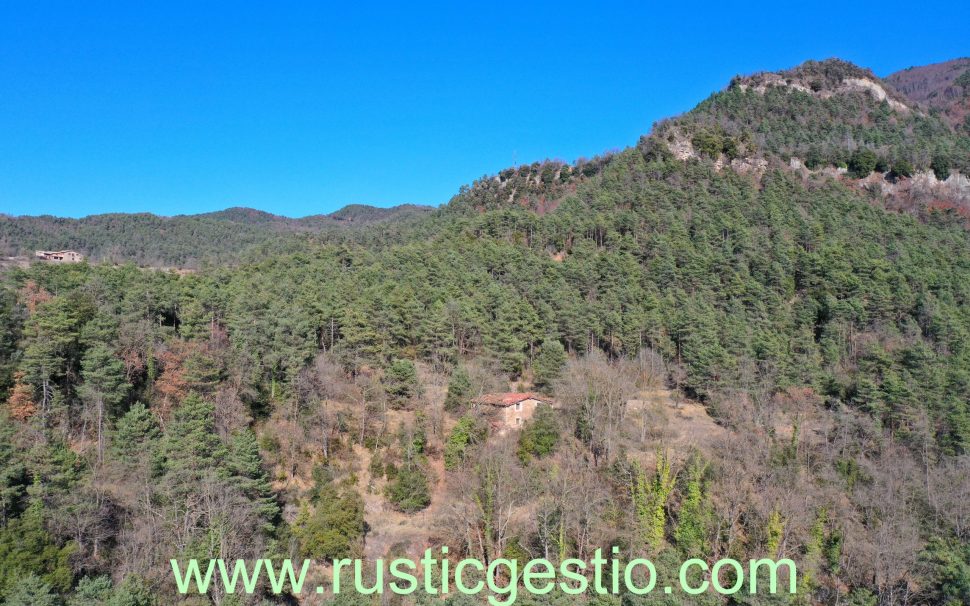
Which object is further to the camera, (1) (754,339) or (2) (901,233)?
(2) (901,233)

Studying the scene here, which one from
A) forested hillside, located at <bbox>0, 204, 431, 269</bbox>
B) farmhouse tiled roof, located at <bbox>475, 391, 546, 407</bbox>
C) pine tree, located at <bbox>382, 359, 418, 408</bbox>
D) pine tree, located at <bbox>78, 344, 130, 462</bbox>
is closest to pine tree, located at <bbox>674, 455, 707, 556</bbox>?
farmhouse tiled roof, located at <bbox>475, 391, 546, 407</bbox>

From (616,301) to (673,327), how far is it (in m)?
5.24

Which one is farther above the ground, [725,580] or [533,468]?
[533,468]

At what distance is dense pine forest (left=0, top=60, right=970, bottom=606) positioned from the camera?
21875mm

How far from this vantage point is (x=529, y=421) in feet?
111

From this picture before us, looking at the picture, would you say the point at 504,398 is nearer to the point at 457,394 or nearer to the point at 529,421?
the point at 529,421

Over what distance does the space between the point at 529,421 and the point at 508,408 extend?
1617 mm

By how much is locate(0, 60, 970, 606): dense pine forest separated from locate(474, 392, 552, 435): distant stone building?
905mm

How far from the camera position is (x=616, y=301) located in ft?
153

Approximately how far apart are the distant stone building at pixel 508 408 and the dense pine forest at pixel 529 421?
0.90 m

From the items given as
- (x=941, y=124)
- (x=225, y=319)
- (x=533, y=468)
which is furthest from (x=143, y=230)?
(x=941, y=124)

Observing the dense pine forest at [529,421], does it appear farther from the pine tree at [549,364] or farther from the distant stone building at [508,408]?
the distant stone building at [508,408]

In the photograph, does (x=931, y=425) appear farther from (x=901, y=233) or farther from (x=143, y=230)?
(x=143, y=230)

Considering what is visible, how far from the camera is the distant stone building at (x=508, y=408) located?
112ft
